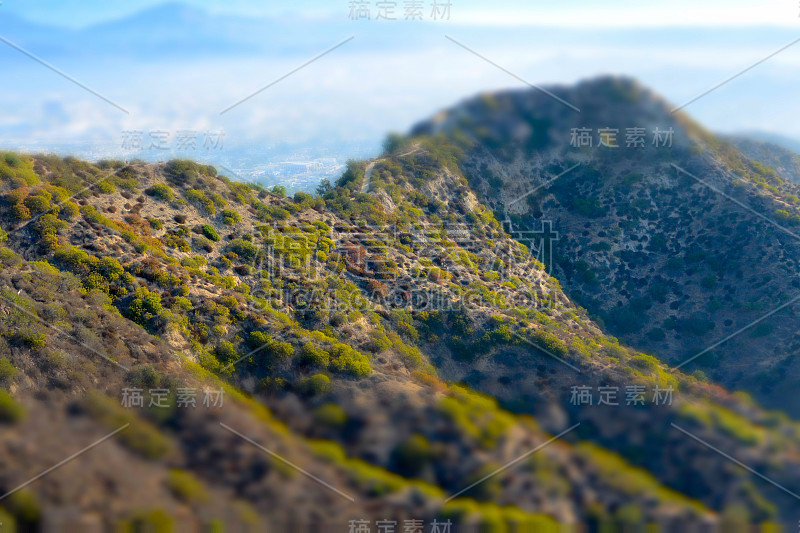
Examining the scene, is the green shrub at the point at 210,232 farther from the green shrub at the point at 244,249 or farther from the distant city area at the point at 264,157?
the distant city area at the point at 264,157

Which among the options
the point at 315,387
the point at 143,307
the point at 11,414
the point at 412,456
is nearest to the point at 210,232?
the point at 143,307

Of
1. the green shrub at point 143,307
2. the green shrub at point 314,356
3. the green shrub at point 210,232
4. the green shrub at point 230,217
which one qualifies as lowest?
the green shrub at point 314,356

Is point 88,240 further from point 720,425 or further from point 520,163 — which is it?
point 520,163

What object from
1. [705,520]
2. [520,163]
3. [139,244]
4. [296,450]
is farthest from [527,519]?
[520,163]

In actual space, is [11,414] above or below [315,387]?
above

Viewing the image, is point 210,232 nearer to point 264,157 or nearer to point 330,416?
point 264,157

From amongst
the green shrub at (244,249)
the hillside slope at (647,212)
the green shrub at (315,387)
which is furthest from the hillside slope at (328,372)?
the hillside slope at (647,212)

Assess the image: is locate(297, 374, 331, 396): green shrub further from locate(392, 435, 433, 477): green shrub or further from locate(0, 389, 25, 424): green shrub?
locate(0, 389, 25, 424): green shrub

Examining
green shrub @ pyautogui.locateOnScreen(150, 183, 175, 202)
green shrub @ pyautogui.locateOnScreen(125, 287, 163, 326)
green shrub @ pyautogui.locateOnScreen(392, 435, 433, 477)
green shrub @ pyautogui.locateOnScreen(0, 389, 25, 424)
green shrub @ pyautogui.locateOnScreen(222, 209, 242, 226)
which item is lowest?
green shrub @ pyautogui.locateOnScreen(125, 287, 163, 326)

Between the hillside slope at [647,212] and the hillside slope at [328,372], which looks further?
the hillside slope at [647,212]

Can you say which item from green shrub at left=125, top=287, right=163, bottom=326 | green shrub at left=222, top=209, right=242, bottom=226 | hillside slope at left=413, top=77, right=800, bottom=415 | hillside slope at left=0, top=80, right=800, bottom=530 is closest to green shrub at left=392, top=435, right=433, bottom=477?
hillside slope at left=0, top=80, right=800, bottom=530

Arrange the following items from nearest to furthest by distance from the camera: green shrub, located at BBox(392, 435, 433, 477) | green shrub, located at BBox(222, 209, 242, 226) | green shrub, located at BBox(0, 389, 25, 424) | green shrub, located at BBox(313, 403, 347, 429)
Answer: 1. green shrub, located at BBox(0, 389, 25, 424)
2. green shrub, located at BBox(392, 435, 433, 477)
3. green shrub, located at BBox(313, 403, 347, 429)
4. green shrub, located at BBox(222, 209, 242, 226)
